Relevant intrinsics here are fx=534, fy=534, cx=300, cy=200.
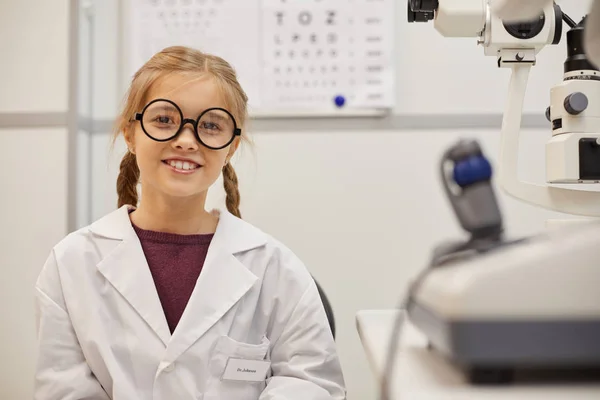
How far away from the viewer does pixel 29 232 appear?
61.6 inches

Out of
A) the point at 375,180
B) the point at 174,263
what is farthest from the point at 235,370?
the point at 375,180

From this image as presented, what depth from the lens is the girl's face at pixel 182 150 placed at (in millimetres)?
1015

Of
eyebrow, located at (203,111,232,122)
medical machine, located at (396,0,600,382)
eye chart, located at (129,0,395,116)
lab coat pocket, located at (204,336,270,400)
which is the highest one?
eye chart, located at (129,0,395,116)

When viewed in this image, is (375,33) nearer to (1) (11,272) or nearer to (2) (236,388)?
(2) (236,388)

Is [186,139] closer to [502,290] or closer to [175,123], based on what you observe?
[175,123]

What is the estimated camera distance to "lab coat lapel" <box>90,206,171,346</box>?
0.96 m

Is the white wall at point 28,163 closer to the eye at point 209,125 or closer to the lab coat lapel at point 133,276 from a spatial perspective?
the lab coat lapel at point 133,276

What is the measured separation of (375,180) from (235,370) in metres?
0.80

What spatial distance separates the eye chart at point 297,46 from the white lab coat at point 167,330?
673mm

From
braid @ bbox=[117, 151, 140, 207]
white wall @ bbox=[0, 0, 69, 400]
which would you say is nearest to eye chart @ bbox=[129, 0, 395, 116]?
white wall @ bbox=[0, 0, 69, 400]

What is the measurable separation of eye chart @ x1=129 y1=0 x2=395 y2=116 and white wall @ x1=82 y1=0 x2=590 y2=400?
8 cm

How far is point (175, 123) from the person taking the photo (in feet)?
3.32

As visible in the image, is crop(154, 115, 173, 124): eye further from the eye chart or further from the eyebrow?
the eye chart

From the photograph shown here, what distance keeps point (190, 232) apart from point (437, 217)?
2.60ft
